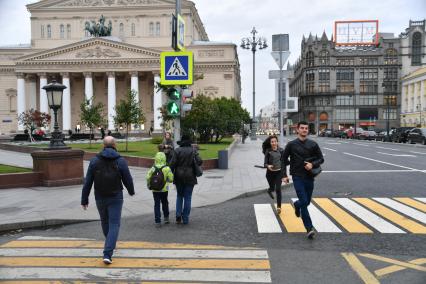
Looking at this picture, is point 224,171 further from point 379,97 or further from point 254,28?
point 379,97

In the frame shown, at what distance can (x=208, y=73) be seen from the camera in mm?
83688

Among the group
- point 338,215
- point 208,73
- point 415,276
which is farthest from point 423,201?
point 208,73

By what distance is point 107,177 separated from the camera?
6480 mm

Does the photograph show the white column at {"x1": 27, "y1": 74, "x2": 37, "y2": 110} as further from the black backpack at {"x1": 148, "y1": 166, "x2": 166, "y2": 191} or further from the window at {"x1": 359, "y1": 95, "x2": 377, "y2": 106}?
the black backpack at {"x1": 148, "y1": 166, "x2": 166, "y2": 191}

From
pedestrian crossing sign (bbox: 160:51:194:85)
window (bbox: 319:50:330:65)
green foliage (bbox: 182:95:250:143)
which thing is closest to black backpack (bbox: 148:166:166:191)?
pedestrian crossing sign (bbox: 160:51:194:85)

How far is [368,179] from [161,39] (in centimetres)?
7466

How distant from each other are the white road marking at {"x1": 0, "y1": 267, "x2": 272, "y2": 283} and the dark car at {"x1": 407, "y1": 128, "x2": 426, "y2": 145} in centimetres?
4253

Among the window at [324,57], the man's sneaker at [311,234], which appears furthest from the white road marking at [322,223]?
the window at [324,57]

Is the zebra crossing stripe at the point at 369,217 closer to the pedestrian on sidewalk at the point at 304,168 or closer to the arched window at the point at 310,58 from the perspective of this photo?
the pedestrian on sidewalk at the point at 304,168

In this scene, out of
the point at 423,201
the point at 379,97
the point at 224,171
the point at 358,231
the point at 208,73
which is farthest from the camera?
the point at 379,97

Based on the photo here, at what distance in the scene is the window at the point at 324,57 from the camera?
110 metres

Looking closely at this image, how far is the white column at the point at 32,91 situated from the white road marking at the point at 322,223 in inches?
3202

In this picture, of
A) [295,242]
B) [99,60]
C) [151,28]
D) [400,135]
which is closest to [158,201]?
[295,242]

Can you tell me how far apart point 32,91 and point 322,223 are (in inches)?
3296
